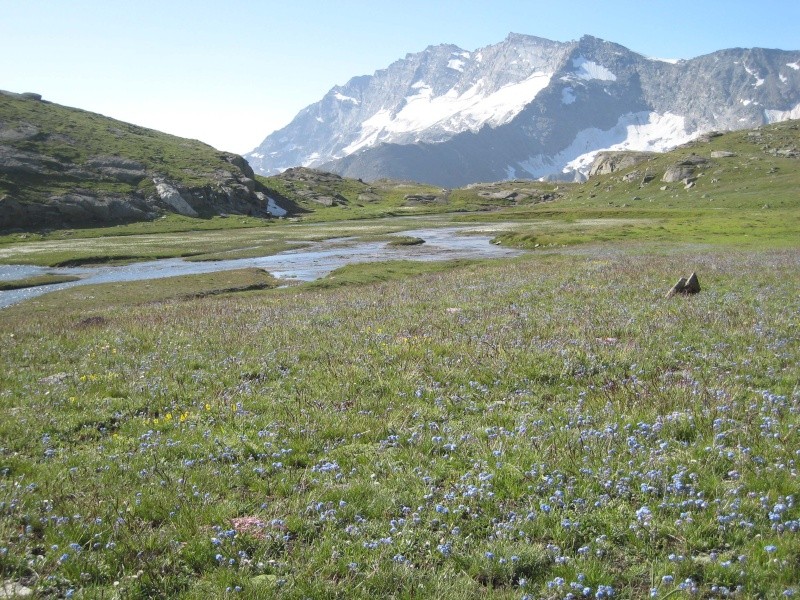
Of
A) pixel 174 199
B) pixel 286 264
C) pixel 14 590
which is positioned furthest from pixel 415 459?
pixel 174 199

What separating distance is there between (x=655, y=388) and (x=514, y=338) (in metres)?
5.04

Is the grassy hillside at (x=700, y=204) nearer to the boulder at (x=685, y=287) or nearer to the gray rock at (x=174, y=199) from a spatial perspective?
the boulder at (x=685, y=287)

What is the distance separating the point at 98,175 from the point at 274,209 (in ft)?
164

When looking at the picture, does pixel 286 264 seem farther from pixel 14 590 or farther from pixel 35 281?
pixel 14 590

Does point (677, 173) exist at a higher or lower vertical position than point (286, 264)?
higher

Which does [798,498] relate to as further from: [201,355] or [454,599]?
[201,355]

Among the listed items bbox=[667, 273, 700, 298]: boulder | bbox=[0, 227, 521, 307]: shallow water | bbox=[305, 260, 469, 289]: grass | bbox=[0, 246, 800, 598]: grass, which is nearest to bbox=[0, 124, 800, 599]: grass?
bbox=[0, 246, 800, 598]: grass

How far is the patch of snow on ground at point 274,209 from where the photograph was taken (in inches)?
6501

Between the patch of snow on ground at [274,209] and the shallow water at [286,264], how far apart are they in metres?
89.3

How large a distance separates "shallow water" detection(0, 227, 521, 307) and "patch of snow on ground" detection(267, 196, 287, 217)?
293 ft

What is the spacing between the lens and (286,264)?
62.9 meters

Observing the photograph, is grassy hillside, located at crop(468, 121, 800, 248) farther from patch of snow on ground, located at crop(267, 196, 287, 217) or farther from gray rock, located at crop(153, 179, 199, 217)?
gray rock, located at crop(153, 179, 199, 217)

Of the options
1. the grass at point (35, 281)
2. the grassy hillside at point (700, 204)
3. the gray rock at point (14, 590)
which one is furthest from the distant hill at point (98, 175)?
the gray rock at point (14, 590)

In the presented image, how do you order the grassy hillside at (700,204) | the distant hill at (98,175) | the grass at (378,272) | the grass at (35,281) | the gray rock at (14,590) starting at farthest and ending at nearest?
the distant hill at (98,175), the grassy hillside at (700,204), the grass at (35,281), the grass at (378,272), the gray rock at (14,590)
